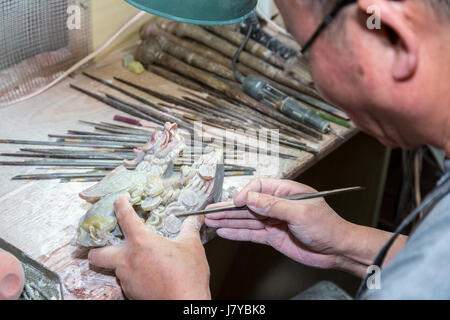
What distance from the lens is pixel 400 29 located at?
104 centimetres

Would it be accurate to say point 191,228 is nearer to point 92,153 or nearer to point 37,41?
point 92,153

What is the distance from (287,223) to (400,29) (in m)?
0.87

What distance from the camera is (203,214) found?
5.68ft

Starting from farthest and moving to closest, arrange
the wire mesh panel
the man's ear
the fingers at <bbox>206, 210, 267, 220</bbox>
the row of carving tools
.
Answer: the wire mesh panel, the row of carving tools, the fingers at <bbox>206, 210, 267, 220</bbox>, the man's ear

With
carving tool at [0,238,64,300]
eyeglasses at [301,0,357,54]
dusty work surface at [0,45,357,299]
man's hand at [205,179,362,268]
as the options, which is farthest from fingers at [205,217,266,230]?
eyeglasses at [301,0,357,54]

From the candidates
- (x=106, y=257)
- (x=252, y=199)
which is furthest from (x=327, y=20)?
(x=106, y=257)

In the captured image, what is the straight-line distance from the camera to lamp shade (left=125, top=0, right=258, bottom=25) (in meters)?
1.71

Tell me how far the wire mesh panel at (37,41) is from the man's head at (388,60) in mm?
1573

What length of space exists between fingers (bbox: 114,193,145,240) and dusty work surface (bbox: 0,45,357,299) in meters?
0.17

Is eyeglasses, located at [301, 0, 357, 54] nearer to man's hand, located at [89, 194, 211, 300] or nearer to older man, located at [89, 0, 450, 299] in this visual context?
older man, located at [89, 0, 450, 299]

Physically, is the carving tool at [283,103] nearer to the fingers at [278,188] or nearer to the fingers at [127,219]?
the fingers at [278,188]

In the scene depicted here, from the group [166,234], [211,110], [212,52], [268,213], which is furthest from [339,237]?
[212,52]

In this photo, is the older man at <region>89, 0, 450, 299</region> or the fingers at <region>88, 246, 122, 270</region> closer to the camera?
the older man at <region>89, 0, 450, 299</region>

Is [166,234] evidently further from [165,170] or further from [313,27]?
[313,27]
